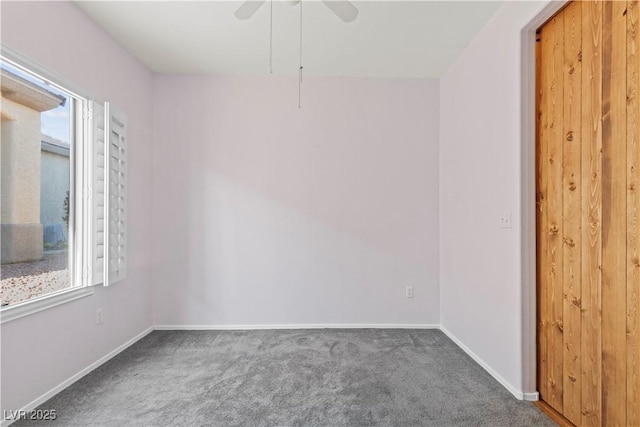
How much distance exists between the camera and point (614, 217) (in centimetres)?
149

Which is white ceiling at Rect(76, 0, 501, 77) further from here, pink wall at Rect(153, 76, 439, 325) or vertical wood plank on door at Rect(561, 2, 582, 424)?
vertical wood plank on door at Rect(561, 2, 582, 424)

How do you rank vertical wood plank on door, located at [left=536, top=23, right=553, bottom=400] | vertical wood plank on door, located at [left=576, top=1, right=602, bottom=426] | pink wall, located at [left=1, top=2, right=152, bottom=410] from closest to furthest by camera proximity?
vertical wood plank on door, located at [left=576, top=1, right=602, bottom=426]
pink wall, located at [left=1, top=2, right=152, bottom=410]
vertical wood plank on door, located at [left=536, top=23, right=553, bottom=400]

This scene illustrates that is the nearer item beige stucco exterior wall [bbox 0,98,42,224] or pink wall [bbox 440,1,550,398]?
beige stucco exterior wall [bbox 0,98,42,224]

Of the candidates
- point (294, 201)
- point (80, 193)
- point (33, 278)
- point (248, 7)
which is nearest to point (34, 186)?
point (80, 193)

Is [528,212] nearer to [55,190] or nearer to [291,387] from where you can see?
[291,387]

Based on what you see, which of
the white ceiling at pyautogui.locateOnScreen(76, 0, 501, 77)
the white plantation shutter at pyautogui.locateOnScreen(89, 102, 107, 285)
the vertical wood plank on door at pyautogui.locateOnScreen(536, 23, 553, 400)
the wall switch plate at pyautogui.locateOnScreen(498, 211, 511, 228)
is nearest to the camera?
the vertical wood plank on door at pyautogui.locateOnScreen(536, 23, 553, 400)

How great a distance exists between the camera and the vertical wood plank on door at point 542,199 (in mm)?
1952

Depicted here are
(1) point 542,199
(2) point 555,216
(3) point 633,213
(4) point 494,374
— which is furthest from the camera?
(4) point 494,374

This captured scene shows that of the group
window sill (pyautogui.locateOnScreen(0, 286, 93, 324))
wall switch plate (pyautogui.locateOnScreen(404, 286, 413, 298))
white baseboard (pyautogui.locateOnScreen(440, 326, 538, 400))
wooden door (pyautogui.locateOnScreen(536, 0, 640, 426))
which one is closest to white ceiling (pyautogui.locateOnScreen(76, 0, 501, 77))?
wooden door (pyautogui.locateOnScreen(536, 0, 640, 426))

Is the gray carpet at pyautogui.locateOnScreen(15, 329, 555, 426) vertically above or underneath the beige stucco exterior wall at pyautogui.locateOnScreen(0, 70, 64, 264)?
underneath

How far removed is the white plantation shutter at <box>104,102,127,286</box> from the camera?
2.55m

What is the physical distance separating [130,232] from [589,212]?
358cm

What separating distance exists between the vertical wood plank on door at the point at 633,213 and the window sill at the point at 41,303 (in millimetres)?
3260

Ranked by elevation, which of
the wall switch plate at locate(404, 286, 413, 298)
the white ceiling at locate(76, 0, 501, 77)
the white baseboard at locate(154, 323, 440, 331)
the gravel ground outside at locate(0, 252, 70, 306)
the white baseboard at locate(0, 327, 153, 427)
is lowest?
the white baseboard at locate(154, 323, 440, 331)
